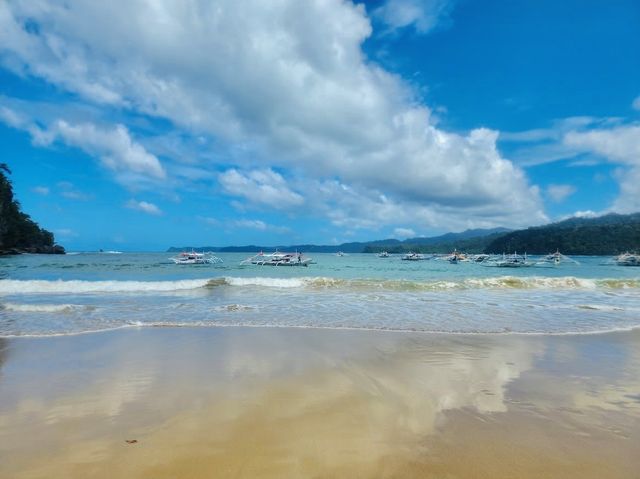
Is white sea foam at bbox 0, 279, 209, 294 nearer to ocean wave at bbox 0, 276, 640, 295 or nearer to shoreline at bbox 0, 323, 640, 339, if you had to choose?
ocean wave at bbox 0, 276, 640, 295

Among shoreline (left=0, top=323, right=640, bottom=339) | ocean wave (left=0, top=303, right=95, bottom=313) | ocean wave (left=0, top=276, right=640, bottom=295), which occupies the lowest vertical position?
shoreline (left=0, top=323, right=640, bottom=339)

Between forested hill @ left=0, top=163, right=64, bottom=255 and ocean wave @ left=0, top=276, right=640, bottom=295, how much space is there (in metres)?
83.8

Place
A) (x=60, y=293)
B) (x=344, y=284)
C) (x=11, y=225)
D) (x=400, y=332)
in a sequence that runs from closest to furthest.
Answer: (x=400, y=332)
(x=60, y=293)
(x=344, y=284)
(x=11, y=225)

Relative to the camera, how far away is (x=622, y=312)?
13.5 m

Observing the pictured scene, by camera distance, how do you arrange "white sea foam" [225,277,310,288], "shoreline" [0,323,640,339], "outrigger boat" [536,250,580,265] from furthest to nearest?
1. "outrigger boat" [536,250,580,265]
2. "white sea foam" [225,277,310,288]
3. "shoreline" [0,323,640,339]

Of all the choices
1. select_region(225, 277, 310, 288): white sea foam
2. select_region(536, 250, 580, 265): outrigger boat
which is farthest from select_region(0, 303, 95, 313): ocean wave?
select_region(536, 250, 580, 265): outrigger boat

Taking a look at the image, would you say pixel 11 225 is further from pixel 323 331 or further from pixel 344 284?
pixel 323 331

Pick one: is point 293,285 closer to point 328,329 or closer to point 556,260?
point 328,329

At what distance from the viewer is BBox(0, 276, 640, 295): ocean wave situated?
66.9 feet

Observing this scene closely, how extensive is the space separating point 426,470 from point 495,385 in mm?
2881

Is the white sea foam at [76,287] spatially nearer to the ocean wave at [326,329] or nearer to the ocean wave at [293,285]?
the ocean wave at [293,285]

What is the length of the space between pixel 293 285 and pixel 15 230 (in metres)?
103

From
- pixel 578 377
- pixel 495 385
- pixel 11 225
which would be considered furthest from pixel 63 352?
pixel 11 225

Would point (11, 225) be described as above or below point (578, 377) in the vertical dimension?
above
